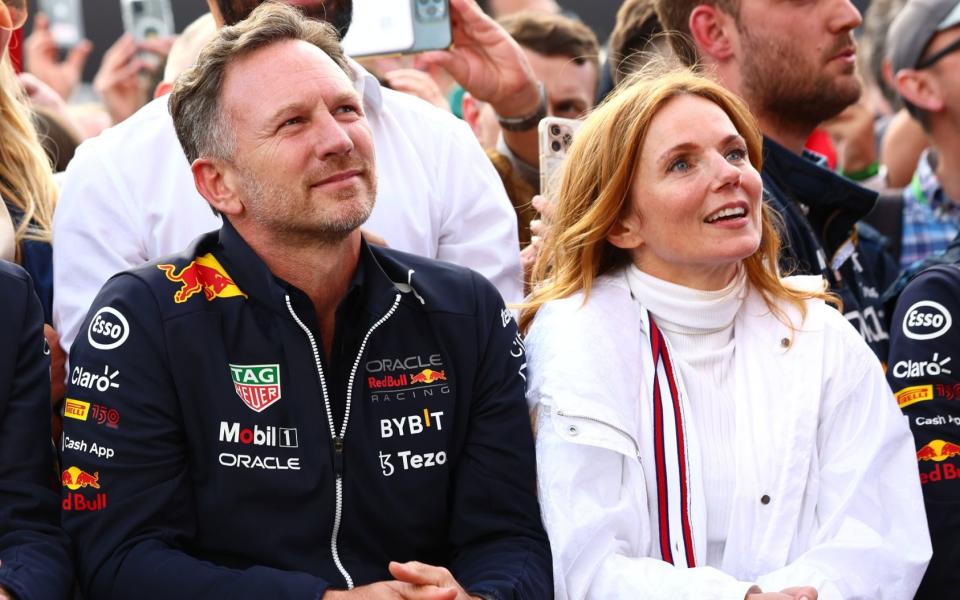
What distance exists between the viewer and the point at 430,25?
411 cm

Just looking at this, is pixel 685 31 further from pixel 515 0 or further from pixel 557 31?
pixel 515 0

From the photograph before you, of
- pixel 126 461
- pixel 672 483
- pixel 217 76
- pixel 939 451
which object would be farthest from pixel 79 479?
pixel 939 451

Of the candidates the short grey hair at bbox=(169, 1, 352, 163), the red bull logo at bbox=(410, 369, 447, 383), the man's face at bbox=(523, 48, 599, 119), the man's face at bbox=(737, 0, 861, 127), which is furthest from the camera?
the man's face at bbox=(523, 48, 599, 119)

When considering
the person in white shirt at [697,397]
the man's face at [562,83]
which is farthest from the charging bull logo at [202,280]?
the man's face at [562,83]

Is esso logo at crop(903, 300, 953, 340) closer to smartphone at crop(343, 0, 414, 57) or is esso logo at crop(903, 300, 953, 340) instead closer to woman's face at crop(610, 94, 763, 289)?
woman's face at crop(610, 94, 763, 289)

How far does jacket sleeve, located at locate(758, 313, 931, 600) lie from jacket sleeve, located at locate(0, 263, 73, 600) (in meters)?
1.49

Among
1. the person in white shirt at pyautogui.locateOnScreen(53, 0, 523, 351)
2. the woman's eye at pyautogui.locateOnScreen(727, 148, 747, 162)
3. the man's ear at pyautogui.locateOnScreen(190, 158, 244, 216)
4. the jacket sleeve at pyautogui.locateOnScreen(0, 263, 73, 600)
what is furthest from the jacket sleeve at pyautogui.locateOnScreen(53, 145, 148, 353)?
the woman's eye at pyautogui.locateOnScreen(727, 148, 747, 162)

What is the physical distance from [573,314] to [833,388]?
606mm

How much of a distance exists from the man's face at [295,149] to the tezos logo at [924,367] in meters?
1.41

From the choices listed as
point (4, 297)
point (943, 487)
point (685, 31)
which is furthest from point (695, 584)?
point (685, 31)

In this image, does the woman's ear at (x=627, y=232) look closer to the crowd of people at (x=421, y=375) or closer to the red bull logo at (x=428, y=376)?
the crowd of people at (x=421, y=375)

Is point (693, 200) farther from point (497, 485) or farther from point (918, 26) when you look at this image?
point (918, 26)

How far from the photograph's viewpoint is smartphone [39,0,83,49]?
279 inches

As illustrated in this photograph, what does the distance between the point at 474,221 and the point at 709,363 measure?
32.2 inches
